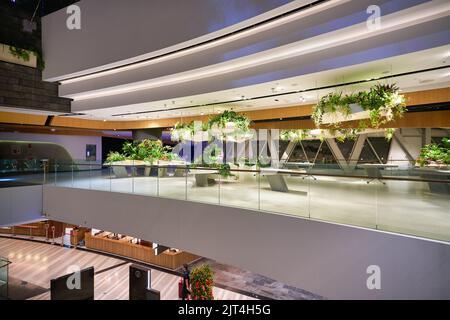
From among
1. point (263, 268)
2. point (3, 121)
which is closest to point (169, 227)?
point (263, 268)

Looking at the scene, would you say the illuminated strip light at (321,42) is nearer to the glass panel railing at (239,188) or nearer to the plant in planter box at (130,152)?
the glass panel railing at (239,188)

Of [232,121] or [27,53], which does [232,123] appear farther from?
[27,53]

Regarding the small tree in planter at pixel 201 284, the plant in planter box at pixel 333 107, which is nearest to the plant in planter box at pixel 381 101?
the plant in planter box at pixel 333 107

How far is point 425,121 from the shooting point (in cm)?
781

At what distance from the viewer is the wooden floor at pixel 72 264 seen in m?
8.25

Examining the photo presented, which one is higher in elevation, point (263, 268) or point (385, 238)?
point (385, 238)

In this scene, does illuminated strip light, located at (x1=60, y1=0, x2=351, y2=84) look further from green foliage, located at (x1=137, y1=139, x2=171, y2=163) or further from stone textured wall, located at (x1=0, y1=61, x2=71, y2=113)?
green foliage, located at (x1=137, y1=139, x2=171, y2=163)

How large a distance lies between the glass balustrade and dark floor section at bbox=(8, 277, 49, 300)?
11.2 ft

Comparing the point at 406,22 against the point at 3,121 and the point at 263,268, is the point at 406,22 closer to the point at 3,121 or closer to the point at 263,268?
the point at 263,268

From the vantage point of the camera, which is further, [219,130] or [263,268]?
[219,130]

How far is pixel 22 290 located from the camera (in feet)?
26.6

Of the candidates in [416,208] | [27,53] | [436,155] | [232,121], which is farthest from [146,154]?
[436,155]

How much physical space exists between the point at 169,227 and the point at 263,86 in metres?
3.78
